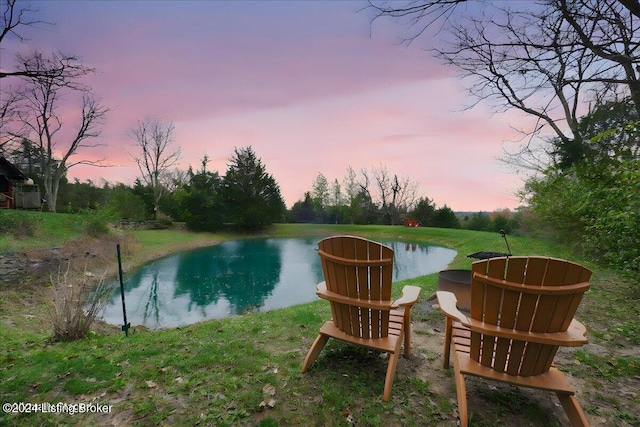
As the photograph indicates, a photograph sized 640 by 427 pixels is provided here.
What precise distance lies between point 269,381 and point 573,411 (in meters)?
1.87

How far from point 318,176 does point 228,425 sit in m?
32.9

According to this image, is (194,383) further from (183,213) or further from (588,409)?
(183,213)

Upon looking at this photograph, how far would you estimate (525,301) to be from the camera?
1538 millimetres

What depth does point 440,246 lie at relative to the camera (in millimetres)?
17453

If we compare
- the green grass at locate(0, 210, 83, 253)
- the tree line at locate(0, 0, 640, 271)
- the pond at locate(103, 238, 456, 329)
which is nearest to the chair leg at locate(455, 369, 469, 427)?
the tree line at locate(0, 0, 640, 271)

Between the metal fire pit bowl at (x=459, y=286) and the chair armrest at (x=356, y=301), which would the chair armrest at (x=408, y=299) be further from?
the metal fire pit bowl at (x=459, y=286)

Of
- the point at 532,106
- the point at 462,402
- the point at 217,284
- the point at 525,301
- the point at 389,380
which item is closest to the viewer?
the point at 525,301

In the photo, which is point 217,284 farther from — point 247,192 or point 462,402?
point 247,192

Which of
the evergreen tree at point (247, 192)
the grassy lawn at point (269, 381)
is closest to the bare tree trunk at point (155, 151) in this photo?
the evergreen tree at point (247, 192)

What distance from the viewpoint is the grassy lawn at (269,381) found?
172 cm

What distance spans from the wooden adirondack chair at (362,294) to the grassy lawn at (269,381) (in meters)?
0.24

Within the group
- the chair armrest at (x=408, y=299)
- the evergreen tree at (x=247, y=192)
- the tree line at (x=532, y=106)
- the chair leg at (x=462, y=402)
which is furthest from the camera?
the evergreen tree at (x=247, y=192)

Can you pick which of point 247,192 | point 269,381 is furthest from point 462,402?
point 247,192

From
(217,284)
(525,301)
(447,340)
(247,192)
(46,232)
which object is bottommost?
(217,284)
